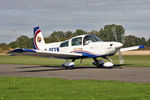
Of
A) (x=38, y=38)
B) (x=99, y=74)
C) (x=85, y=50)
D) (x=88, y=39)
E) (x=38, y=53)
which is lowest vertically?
(x=99, y=74)

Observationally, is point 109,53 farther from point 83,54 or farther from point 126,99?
point 126,99

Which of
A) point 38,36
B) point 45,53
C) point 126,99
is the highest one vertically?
point 38,36

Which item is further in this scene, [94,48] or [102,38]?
[102,38]

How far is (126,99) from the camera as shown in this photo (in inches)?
267

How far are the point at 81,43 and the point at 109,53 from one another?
2420 mm

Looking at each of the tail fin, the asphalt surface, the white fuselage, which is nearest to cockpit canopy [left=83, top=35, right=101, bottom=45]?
the white fuselage

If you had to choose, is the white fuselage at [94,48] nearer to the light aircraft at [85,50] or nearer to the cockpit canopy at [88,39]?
the light aircraft at [85,50]

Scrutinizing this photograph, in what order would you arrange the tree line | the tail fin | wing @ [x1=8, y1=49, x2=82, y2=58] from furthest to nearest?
the tree line < the tail fin < wing @ [x1=8, y1=49, x2=82, y2=58]

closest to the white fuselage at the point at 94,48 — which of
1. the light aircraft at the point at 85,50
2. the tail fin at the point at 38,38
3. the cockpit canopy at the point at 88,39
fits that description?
the light aircraft at the point at 85,50

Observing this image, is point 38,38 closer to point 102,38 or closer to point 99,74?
point 99,74

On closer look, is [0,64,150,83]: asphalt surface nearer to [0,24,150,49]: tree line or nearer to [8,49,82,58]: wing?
[8,49,82,58]: wing

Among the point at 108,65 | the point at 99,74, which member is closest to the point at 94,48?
the point at 108,65

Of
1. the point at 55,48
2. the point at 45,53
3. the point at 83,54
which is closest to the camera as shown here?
the point at 45,53

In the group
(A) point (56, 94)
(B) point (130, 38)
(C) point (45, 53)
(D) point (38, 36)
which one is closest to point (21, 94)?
(A) point (56, 94)
